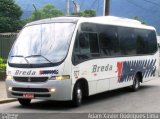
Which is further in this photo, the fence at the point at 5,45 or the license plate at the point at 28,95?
the fence at the point at 5,45

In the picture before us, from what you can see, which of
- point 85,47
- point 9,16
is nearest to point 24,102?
point 85,47

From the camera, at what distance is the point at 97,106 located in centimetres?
1587

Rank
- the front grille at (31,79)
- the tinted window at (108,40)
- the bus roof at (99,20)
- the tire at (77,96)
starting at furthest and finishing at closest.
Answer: the tinted window at (108,40) → the bus roof at (99,20) → the tire at (77,96) → the front grille at (31,79)

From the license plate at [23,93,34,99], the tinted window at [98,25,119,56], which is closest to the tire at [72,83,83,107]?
the license plate at [23,93,34,99]

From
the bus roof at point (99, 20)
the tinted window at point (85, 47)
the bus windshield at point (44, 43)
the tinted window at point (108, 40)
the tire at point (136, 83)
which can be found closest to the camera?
the bus windshield at point (44, 43)

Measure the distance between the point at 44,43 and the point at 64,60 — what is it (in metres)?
1.00

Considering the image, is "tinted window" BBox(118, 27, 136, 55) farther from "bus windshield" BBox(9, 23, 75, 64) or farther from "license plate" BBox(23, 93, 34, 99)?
"license plate" BBox(23, 93, 34, 99)

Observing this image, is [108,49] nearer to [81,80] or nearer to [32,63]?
[81,80]

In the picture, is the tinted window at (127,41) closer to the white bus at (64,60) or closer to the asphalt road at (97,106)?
the white bus at (64,60)

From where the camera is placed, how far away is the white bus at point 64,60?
48.7 feet

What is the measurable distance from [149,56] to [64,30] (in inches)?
312

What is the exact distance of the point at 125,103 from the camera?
1664cm

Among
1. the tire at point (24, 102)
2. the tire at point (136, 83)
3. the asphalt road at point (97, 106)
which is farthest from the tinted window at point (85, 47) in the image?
the tire at point (136, 83)

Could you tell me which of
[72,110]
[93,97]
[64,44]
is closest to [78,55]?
[64,44]
